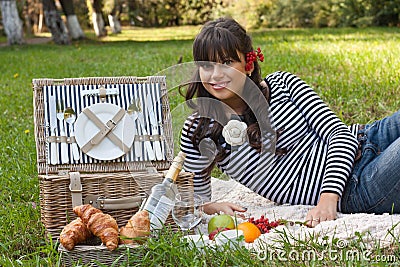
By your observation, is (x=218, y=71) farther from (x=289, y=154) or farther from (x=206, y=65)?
(x=289, y=154)

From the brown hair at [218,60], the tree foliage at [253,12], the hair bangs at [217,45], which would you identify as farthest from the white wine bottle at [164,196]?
the tree foliage at [253,12]

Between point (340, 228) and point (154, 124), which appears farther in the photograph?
point (154, 124)

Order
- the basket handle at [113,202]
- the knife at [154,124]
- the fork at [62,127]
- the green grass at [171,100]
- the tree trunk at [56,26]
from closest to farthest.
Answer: the green grass at [171,100] < the basket handle at [113,202] < the fork at [62,127] < the knife at [154,124] < the tree trunk at [56,26]

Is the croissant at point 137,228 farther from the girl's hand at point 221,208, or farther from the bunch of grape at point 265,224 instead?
the girl's hand at point 221,208

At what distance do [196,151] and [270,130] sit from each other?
38cm

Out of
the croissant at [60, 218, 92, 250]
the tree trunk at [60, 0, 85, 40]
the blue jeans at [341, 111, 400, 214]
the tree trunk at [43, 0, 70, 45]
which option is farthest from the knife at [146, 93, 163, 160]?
the tree trunk at [60, 0, 85, 40]

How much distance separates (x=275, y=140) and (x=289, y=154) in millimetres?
125

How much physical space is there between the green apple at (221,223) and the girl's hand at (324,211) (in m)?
0.34

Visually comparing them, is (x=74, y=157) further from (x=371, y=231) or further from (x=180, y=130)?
(x=371, y=231)

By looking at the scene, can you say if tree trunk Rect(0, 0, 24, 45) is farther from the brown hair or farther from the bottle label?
the bottle label

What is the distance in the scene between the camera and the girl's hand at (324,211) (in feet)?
9.11

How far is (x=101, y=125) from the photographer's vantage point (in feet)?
10.3

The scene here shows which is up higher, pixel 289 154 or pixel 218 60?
pixel 218 60

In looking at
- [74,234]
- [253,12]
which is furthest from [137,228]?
[253,12]
